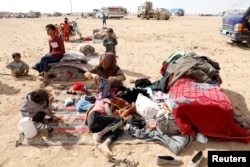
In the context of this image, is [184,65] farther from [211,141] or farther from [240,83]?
[240,83]

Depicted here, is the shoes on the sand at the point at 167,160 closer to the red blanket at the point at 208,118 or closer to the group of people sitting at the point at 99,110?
the red blanket at the point at 208,118

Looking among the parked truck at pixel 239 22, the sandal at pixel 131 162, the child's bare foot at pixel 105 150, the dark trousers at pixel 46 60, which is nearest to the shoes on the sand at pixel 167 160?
the sandal at pixel 131 162

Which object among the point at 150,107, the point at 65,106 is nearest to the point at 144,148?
the point at 150,107

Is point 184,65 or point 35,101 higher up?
point 184,65

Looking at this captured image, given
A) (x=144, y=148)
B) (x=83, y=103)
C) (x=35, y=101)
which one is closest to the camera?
(x=144, y=148)

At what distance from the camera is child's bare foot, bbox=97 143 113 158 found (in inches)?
120

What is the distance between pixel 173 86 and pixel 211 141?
44.5 inches

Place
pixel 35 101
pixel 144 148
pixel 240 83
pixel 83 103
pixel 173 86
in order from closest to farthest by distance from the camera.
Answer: pixel 144 148 < pixel 35 101 < pixel 173 86 < pixel 83 103 < pixel 240 83

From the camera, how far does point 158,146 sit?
10.9ft

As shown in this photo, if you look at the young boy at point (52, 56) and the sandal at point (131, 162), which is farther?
the young boy at point (52, 56)

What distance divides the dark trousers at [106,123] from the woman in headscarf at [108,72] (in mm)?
835

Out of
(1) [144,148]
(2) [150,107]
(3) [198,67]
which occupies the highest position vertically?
(3) [198,67]

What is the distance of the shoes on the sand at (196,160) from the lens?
2.88m

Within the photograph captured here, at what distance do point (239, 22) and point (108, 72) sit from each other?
7.88 meters
